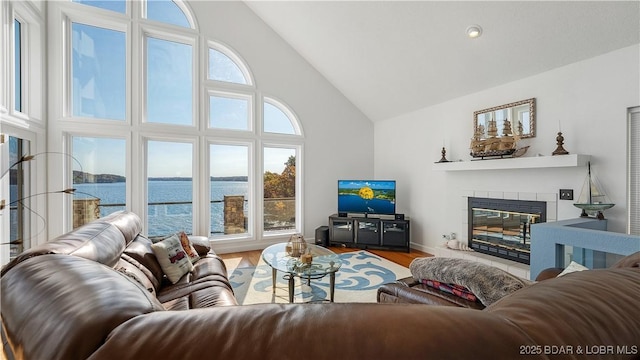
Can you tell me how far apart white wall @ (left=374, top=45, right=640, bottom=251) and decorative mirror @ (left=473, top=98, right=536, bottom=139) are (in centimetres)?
7

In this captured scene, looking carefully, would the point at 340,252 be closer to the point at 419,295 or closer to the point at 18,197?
the point at 419,295

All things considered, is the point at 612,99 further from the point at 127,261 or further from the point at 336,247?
the point at 127,261

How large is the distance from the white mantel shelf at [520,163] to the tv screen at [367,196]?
37.6 inches

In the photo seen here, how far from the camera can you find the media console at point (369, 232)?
455cm

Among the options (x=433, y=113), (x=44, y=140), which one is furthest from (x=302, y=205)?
(x=44, y=140)

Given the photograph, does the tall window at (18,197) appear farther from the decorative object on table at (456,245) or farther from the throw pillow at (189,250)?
the decorative object on table at (456,245)

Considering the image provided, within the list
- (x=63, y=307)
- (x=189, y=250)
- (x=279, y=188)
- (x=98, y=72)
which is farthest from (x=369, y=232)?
(x=98, y=72)

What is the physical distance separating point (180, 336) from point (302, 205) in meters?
4.60

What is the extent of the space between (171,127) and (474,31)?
4225 millimetres

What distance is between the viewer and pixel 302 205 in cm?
501

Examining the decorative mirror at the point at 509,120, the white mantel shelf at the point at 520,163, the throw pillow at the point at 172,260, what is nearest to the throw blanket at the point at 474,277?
the throw pillow at the point at 172,260

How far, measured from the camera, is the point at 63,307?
0.58 metres

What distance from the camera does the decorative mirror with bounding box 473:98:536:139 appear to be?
10.7ft

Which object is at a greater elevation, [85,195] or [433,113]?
[433,113]
